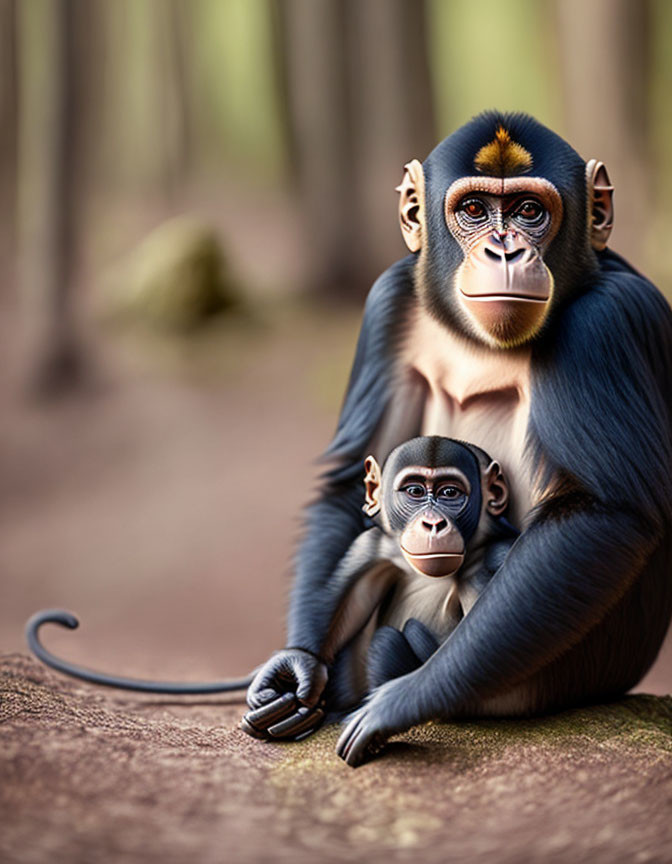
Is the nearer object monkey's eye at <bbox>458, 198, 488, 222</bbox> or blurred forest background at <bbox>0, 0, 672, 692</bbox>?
monkey's eye at <bbox>458, 198, 488, 222</bbox>

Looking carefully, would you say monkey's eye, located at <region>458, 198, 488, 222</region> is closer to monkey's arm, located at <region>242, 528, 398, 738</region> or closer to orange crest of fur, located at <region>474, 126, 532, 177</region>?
orange crest of fur, located at <region>474, 126, 532, 177</region>

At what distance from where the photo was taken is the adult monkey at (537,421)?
2.71 meters

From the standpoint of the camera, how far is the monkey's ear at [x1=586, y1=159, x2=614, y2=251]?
290cm

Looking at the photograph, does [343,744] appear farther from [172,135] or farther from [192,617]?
[172,135]

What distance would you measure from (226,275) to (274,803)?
855cm

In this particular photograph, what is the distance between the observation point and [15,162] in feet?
52.6

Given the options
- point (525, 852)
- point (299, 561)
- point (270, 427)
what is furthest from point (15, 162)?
point (525, 852)

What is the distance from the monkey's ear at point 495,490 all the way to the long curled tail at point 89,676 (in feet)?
3.83

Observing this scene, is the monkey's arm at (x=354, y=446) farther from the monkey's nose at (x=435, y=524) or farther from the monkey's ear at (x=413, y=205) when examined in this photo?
the monkey's nose at (x=435, y=524)

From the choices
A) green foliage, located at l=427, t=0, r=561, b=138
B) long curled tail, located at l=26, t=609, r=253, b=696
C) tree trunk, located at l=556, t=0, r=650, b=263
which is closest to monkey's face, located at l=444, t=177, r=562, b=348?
long curled tail, located at l=26, t=609, r=253, b=696

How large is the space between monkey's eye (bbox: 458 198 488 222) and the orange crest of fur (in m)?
0.08

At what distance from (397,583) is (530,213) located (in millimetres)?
1108

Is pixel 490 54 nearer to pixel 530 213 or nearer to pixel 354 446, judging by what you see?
pixel 354 446

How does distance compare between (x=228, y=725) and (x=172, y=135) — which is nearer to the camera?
(x=228, y=725)
